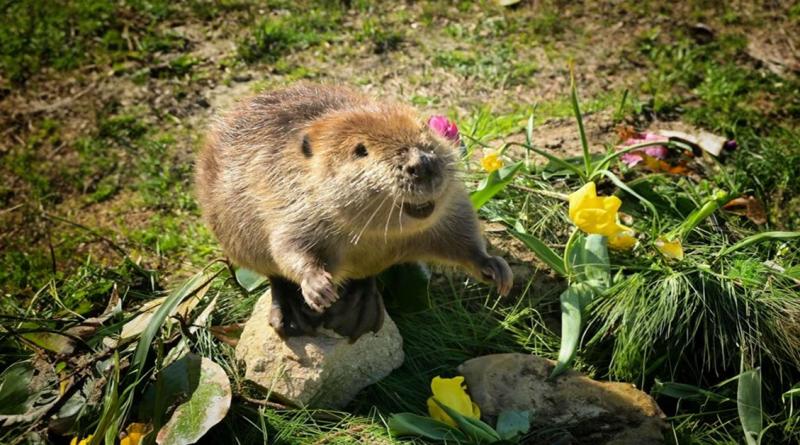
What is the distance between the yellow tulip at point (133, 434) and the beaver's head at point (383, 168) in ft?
3.85

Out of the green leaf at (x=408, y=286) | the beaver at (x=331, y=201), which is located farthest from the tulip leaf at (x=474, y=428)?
the green leaf at (x=408, y=286)

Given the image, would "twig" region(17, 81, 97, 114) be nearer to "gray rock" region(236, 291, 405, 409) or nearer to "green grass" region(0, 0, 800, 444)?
"green grass" region(0, 0, 800, 444)

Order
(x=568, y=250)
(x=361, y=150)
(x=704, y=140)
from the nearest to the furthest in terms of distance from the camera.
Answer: (x=361, y=150) < (x=568, y=250) < (x=704, y=140)

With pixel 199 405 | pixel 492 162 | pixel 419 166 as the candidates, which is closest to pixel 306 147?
pixel 419 166

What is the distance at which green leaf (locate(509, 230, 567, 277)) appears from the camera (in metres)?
3.50

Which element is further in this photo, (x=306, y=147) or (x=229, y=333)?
(x=229, y=333)

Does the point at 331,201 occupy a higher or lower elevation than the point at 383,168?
lower

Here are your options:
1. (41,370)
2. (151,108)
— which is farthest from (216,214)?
(151,108)

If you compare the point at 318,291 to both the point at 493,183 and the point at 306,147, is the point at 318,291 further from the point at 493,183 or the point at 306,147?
the point at 493,183

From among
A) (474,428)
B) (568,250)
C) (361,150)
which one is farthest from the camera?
(568,250)

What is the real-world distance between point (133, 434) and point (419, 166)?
1555 mm

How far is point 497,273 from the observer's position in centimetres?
321

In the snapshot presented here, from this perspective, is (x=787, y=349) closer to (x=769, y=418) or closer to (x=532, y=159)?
(x=769, y=418)

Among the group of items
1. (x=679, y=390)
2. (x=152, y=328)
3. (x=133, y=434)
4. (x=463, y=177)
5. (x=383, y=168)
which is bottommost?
(x=679, y=390)
